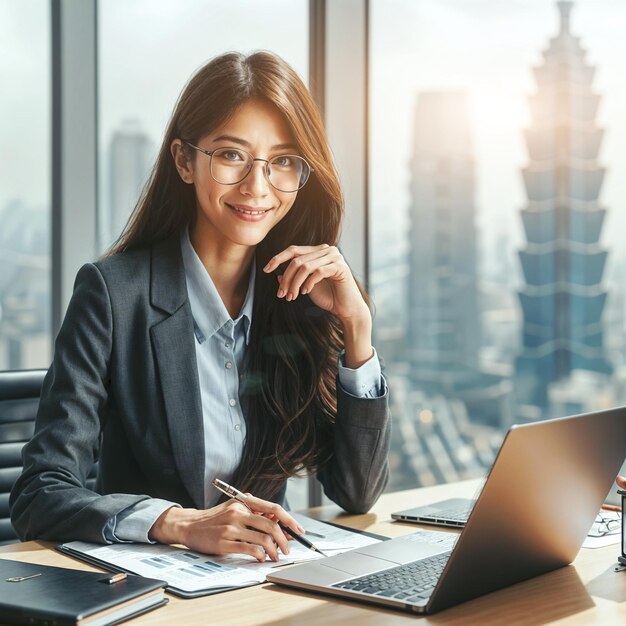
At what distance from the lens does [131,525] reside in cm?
128

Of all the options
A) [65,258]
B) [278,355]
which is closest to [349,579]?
[278,355]

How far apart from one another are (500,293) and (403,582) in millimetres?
2831

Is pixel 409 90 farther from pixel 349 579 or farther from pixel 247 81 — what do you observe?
pixel 349 579

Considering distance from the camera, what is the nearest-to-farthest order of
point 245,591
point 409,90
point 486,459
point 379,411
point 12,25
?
point 245,591
point 379,411
point 12,25
point 409,90
point 486,459

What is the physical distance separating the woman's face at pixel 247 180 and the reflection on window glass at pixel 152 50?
1.10 m

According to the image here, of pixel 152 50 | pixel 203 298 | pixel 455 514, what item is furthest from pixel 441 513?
pixel 152 50

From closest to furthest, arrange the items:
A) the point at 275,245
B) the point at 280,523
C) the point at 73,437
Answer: the point at 280,523 < the point at 73,437 < the point at 275,245

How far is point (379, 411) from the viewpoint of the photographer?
162 centimetres

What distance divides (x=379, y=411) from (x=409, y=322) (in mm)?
2025

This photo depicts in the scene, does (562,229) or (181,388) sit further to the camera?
(562,229)

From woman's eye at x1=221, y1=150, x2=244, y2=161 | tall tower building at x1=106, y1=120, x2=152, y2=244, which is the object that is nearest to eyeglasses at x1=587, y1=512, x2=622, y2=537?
woman's eye at x1=221, y1=150, x2=244, y2=161

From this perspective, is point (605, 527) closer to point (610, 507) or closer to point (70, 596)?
point (610, 507)

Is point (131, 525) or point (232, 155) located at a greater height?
point (232, 155)

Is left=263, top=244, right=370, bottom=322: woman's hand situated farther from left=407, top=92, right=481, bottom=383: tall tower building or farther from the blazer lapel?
left=407, top=92, right=481, bottom=383: tall tower building
